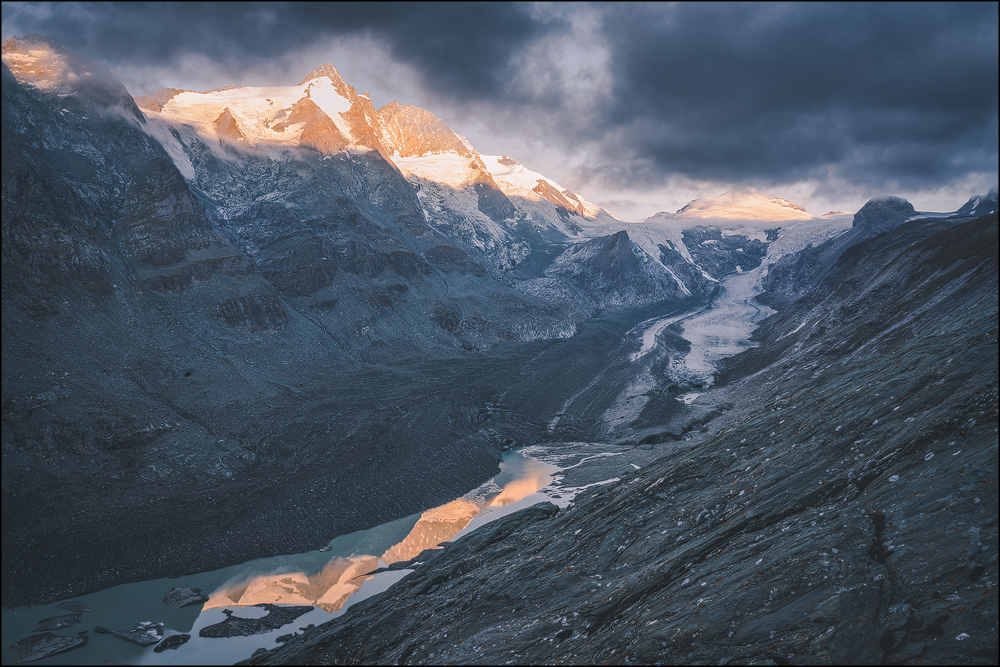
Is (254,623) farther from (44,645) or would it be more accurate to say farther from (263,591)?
Answer: (44,645)

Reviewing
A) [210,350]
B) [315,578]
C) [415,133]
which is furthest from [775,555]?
[415,133]

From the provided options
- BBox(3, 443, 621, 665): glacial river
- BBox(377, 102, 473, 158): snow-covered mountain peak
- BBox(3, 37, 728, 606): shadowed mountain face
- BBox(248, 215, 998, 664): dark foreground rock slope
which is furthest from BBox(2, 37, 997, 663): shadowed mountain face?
BBox(377, 102, 473, 158): snow-covered mountain peak

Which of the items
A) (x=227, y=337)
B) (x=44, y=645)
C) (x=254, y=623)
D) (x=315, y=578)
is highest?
(x=227, y=337)

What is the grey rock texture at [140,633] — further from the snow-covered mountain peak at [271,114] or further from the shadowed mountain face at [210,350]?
the snow-covered mountain peak at [271,114]

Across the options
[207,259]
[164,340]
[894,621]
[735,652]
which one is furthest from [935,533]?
[207,259]

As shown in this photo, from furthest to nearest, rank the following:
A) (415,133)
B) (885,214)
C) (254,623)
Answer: (415,133) < (885,214) < (254,623)

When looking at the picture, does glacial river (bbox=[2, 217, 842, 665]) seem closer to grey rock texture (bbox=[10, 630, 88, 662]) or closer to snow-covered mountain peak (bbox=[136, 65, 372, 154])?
grey rock texture (bbox=[10, 630, 88, 662])
